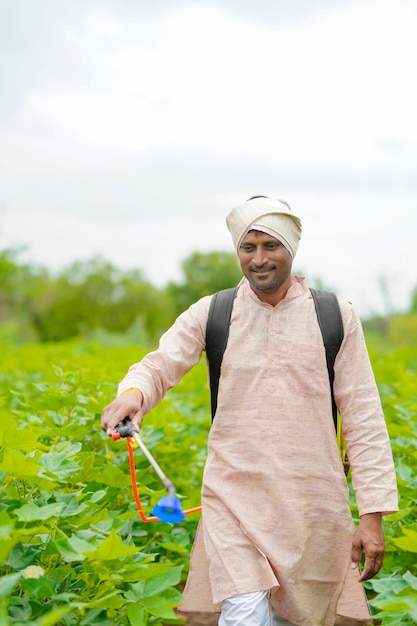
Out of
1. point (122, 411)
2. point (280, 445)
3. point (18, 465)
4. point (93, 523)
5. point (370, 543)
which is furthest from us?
point (280, 445)

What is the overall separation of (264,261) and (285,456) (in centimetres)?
72

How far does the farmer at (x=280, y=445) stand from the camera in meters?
3.08

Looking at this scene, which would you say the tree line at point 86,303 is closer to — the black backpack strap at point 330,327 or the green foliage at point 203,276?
the green foliage at point 203,276

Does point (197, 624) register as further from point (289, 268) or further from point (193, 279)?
point (193, 279)

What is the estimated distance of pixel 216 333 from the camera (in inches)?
129

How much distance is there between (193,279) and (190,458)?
1986 inches

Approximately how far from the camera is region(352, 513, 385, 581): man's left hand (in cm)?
300

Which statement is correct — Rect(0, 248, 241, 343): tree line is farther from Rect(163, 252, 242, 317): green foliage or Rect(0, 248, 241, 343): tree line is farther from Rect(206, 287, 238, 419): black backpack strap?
Rect(206, 287, 238, 419): black backpack strap

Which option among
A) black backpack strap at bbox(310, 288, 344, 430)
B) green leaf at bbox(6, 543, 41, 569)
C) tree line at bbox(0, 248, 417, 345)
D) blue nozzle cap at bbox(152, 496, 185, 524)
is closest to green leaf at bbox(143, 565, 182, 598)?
blue nozzle cap at bbox(152, 496, 185, 524)

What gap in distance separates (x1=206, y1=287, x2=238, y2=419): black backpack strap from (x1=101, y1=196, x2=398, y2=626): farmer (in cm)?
3

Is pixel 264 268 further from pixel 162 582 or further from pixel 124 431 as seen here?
pixel 162 582

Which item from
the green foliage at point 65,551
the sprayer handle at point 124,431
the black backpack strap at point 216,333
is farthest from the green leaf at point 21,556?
the black backpack strap at point 216,333

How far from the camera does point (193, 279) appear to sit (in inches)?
2175

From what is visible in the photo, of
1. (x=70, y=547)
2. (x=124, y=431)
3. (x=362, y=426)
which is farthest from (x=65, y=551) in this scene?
(x=362, y=426)
